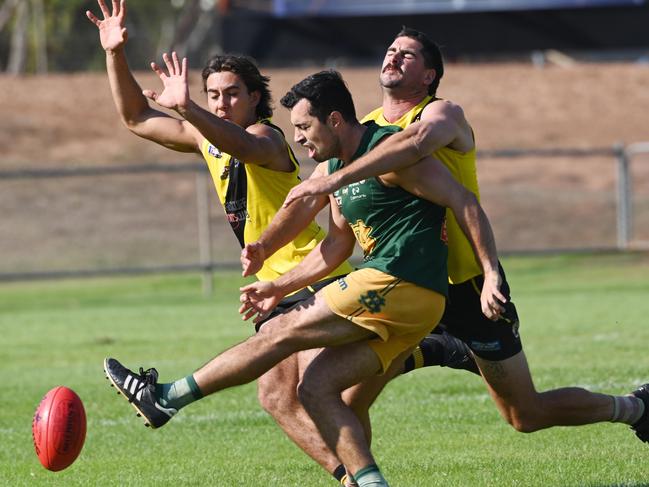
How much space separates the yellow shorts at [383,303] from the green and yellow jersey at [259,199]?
927 mm

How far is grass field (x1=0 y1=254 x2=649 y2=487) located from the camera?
23.1ft

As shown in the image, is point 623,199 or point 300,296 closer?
point 300,296

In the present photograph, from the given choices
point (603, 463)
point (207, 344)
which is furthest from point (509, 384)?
point (207, 344)

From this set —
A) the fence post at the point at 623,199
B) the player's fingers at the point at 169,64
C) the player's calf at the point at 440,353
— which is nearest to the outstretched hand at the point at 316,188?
the player's fingers at the point at 169,64

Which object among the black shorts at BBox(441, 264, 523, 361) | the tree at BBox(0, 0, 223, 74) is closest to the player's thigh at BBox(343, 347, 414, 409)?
the black shorts at BBox(441, 264, 523, 361)

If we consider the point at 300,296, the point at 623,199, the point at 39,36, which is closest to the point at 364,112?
the point at 623,199

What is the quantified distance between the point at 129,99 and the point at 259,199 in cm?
110

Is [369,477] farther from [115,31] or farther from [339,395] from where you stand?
[115,31]

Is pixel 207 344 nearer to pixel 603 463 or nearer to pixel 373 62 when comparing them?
pixel 603 463

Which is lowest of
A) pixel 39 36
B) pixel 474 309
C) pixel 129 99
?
pixel 474 309

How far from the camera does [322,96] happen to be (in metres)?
5.68

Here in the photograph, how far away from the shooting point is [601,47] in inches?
1451

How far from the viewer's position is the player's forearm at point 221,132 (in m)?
6.17

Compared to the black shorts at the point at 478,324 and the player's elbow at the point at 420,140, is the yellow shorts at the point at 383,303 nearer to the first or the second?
the player's elbow at the point at 420,140
